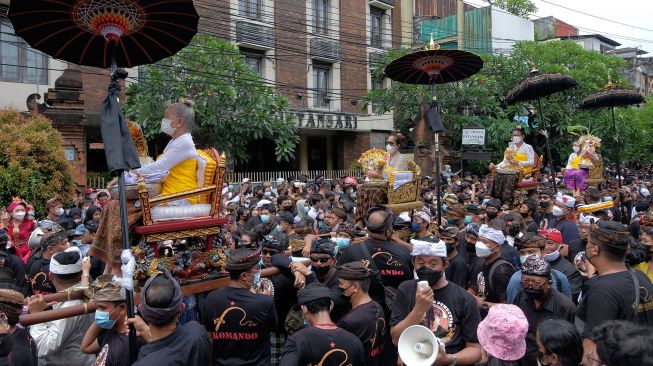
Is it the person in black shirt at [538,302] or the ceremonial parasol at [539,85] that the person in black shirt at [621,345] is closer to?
the person in black shirt at [538,302]

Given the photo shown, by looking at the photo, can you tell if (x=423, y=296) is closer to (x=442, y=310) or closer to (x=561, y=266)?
(x=442, y=310)

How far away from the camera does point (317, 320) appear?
11.9 feet

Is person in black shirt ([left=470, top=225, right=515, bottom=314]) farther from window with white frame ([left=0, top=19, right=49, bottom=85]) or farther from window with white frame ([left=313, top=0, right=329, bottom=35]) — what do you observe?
window with white frame ([left=313, top=0, right=329, bottom=35])

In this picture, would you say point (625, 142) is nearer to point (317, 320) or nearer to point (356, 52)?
point (356, 52)

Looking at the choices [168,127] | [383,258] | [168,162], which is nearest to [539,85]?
[383,258]

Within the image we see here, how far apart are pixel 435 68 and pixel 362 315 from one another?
5.60 meters

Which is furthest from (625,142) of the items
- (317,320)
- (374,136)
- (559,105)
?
(317,320)

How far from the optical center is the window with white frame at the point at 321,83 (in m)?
25.8

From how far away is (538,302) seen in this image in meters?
4.30

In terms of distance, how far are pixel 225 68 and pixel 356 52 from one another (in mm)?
10729

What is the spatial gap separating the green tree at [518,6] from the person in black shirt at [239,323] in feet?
116

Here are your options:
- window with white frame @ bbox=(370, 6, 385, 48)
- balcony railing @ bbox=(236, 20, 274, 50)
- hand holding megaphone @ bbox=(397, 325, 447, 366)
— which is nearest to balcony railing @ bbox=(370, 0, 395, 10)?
window with white frame @ bbox=(370, 6, 385, 48)

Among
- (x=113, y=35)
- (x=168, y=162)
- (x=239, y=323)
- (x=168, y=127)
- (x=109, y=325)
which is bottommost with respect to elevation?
(x=239, y=323)

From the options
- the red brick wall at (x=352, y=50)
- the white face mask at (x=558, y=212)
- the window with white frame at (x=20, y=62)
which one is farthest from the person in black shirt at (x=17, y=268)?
the red brick wall at (x=352, y=50)
